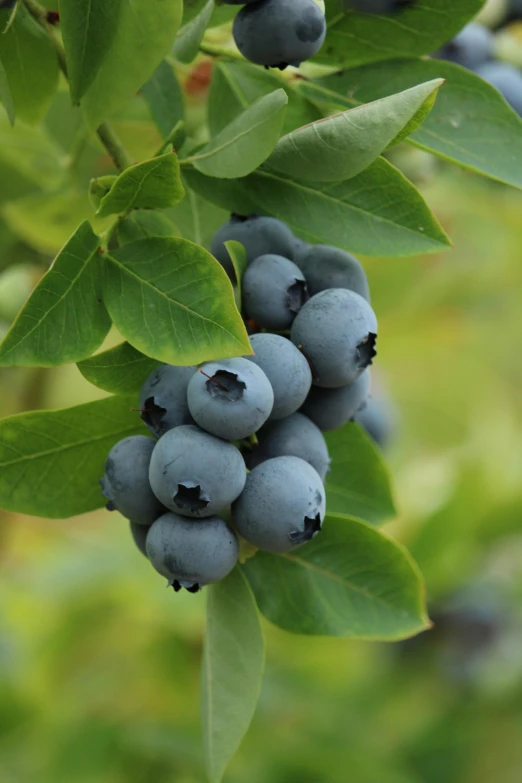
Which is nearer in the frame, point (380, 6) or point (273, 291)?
point (273, 291)

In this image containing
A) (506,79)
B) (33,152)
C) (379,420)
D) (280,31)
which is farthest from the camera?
(379,420)

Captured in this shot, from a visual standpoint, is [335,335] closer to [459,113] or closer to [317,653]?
[459,113]

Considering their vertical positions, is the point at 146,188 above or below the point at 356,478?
above

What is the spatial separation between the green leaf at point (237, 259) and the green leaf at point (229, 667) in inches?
Result: 9.6

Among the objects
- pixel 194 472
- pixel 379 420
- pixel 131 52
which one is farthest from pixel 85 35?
pixel 379 420

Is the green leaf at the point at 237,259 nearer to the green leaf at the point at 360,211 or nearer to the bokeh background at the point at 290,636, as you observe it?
the green leaf at the point at 360,211

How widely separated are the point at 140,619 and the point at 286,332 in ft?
4.12

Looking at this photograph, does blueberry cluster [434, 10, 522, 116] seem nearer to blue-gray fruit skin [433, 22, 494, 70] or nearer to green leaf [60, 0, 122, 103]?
blue-gray fruit skin [433, 22, 494, 70]

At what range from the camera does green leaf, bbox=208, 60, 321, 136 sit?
90 cm

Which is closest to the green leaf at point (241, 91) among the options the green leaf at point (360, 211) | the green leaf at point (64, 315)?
the green leaf at point (360, 211)

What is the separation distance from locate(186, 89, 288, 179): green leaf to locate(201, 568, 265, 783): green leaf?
1.13 ft

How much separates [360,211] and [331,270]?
0.06 m

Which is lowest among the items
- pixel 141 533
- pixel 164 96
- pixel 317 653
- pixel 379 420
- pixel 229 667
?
pixel 317 653

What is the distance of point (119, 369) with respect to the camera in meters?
0.75
